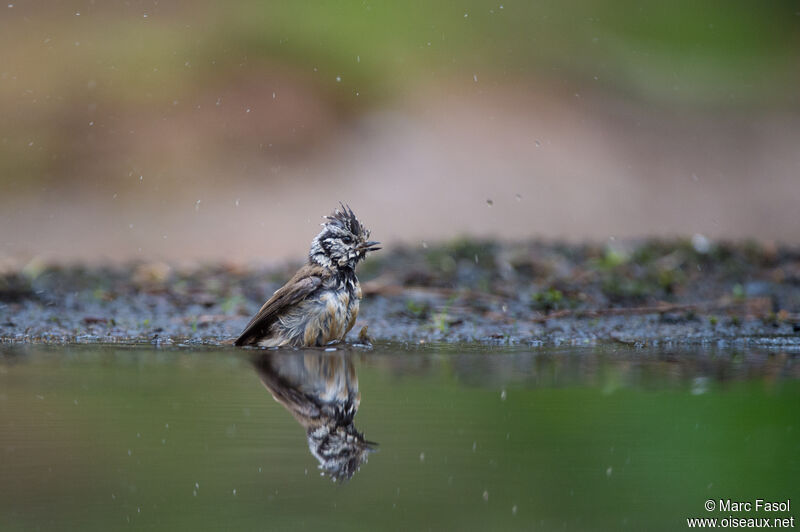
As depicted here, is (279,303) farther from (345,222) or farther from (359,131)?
(359,131)

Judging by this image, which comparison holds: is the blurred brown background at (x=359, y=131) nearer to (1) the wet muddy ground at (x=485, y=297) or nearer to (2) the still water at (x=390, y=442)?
(1) the wet muddy ground at (x=485, y=297)

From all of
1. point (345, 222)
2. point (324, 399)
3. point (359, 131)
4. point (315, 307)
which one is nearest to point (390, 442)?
point (324, 399)

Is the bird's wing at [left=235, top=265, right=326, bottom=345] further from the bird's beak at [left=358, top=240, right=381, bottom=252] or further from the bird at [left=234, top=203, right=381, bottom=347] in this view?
the bird's beak at [left=358, top=240, right=381, bottom=252]

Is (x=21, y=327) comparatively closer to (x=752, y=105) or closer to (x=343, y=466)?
(x=343, y=466)

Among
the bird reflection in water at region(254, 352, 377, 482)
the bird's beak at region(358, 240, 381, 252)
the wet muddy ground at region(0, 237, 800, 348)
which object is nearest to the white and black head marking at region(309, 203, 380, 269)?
the bird's beak at region(358, 240, 381, 252)

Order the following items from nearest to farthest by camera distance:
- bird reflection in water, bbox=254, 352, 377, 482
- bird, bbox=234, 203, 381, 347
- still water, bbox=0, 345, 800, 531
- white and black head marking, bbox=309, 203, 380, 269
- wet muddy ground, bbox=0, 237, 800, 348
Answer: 1. still water, bbox=0, 345, 800, 531
2. bird reflection in water, bbox=254, 352, 377, 482
3. bird, bbox=234, 203, 381, 347
4. white and black head marking, bbox=309, 203, 380, 269
5. wet muddy ground, bbox=0, 237, 800, 348

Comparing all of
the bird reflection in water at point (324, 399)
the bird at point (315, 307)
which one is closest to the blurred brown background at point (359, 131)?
the bird at point (315, 307)
